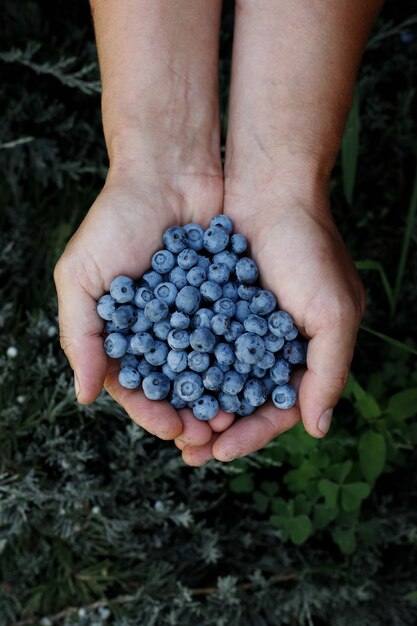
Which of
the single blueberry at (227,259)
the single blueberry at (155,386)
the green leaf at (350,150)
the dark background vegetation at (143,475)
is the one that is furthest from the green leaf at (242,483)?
the green leaf at (350,150)

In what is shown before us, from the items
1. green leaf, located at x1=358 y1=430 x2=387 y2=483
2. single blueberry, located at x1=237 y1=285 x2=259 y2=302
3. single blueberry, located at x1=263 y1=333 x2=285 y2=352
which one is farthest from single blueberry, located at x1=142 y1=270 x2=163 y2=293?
green leaf, located at x1=358 y1=430 x2=387 y2=483

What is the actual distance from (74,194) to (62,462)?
3.46 ft

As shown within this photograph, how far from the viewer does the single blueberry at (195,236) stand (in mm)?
1834

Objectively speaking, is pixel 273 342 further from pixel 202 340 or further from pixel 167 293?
pixel 167 293

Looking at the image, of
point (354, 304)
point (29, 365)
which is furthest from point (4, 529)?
point (354, 304)

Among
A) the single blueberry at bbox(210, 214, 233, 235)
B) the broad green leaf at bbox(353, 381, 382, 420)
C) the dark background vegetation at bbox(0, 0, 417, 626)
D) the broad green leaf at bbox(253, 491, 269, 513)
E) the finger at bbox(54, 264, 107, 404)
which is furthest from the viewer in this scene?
the broad green leaf at bbox(253, 491, 269, 513)

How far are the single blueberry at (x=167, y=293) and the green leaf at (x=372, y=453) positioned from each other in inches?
31.0

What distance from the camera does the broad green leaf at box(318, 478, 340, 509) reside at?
212cm

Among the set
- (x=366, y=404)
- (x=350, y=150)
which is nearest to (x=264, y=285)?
(x=366, y=404)

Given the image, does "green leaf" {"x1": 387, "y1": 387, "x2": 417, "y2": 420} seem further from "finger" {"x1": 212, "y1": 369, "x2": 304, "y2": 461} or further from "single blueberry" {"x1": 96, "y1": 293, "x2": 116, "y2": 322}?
"single blueberry" {"x1": 96, "y1": 293, "x2": 116, "y2": 322}

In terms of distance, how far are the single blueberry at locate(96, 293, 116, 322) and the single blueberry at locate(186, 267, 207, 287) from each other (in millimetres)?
198

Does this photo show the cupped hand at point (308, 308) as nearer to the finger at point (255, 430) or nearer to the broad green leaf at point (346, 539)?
the finger at point (255, 430)

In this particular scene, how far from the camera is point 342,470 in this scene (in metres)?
2.13

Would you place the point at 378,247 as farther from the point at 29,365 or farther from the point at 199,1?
the point at 29,365
